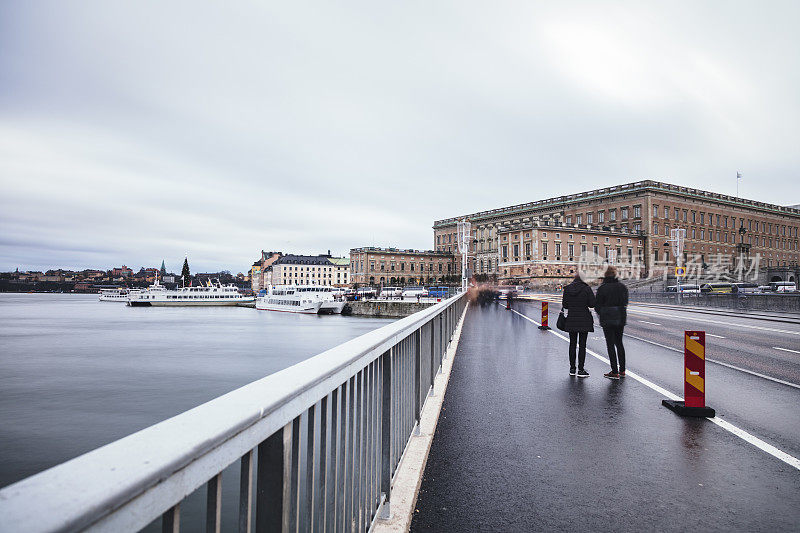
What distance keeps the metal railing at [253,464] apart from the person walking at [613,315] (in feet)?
22.3

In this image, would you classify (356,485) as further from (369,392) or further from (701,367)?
(701,367)

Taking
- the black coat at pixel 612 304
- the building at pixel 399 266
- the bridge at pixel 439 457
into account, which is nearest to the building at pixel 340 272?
the building at pixel 399 266

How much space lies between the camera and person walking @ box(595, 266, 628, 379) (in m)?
9.47

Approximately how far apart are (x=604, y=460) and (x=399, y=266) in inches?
5142

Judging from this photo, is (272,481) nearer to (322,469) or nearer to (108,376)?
(322,469)

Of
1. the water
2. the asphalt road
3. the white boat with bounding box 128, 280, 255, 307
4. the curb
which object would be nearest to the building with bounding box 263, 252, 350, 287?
the white boat with bounding box 128, 280, 255, 307

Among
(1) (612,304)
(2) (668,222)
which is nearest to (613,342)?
(1) (612,304)

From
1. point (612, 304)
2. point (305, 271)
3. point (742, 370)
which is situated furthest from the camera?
point (305, 271)

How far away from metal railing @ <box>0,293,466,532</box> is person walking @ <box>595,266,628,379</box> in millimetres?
6808

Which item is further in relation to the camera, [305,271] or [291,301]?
[305,271]

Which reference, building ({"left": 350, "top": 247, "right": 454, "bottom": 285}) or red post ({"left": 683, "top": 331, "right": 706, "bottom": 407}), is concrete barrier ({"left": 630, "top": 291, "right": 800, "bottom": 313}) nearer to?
red post ({"left": 683, "top": 331, "right": 706, "bottom": 407})

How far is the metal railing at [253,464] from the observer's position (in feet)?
2.97

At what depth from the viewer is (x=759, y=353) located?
41.9 ft

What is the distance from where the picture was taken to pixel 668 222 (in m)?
97.2
